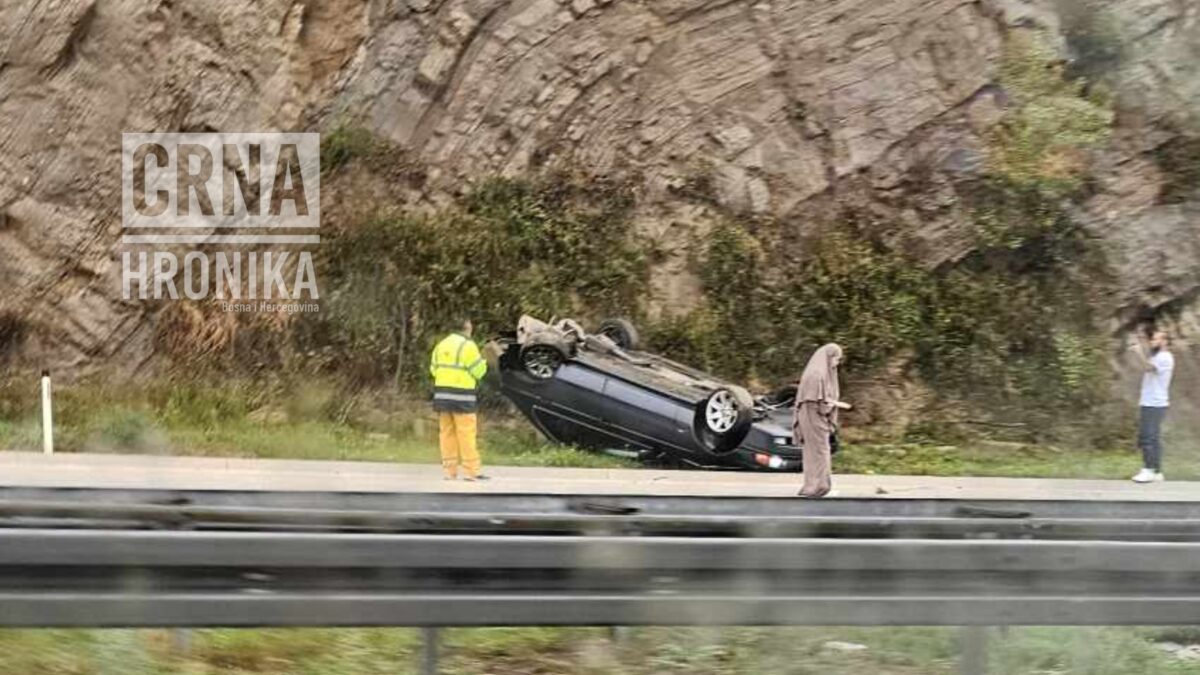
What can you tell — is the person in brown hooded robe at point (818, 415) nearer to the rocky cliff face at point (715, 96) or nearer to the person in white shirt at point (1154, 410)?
the person in white shirt at point (1154, 410)

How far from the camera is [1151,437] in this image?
44.9 ft

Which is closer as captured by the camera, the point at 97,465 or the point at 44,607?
the point at 44,607

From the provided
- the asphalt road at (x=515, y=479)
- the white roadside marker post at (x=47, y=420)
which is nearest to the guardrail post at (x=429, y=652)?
the asphalt road at (x=515, y=479)

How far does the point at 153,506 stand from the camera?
5.68 metres

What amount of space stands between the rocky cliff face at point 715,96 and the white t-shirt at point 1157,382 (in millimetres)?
3285

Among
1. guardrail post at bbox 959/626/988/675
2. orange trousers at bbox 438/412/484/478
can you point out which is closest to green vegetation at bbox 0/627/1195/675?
guardrail post at bbox 959/626/988/675

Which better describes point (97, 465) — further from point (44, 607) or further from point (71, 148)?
point (44, 607)

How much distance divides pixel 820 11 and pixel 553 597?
15.2 metres

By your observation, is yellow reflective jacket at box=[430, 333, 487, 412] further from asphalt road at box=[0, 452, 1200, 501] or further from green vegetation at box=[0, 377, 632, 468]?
green vegetation at box=[0, 377, 632, 468]

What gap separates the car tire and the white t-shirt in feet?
15.9

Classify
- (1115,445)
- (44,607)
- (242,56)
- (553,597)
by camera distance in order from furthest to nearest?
(242,56) < (1115,445) < (553,597) < (44,607)

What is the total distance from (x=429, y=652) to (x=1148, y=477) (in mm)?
11859

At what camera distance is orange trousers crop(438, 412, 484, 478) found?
1190 cm

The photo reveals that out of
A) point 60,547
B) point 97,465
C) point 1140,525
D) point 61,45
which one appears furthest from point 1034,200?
point 60,547
